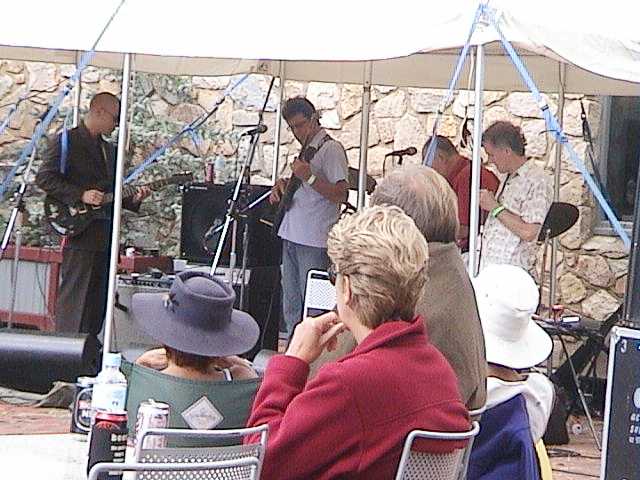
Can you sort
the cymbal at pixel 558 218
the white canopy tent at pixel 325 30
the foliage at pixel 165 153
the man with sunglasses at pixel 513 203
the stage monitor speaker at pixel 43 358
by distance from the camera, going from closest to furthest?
the white canopy tent at pixel 325 30 → the stage monitor speaker at pixel 43 358 → the man with sunglasses at pixel 513 203 → the cymbal at pixel 558 218 → the foliage at pixel 165 153

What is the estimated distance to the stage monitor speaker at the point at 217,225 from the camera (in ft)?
28.9

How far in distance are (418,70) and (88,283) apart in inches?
107

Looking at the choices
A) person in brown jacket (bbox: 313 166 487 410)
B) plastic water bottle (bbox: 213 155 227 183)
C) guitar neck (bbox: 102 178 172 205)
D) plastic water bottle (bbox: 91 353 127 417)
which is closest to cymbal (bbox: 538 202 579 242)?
Answer: guitar neck (bbox: 102 178 172 205)

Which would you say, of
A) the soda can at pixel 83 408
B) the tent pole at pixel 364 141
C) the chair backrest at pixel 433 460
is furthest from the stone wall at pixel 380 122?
the chair backrest at pixel 433 460

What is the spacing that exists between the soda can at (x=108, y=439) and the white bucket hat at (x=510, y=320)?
1057 millimetres

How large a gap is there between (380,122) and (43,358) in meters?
3.54

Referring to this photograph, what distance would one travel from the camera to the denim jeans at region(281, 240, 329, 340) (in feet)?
26.3

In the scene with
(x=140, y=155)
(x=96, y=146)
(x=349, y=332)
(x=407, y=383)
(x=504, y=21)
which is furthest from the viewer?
(x=140, y=155)

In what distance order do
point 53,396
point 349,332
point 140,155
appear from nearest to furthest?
point 349,332
point 53,396
point 140,155

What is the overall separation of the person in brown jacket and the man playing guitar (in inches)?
180

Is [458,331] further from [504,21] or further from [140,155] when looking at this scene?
[140,155]

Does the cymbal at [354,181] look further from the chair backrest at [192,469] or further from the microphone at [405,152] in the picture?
the chair backrest at [192,469]

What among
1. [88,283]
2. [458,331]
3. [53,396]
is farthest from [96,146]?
[458,331]

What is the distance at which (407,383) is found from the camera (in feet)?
9.16
